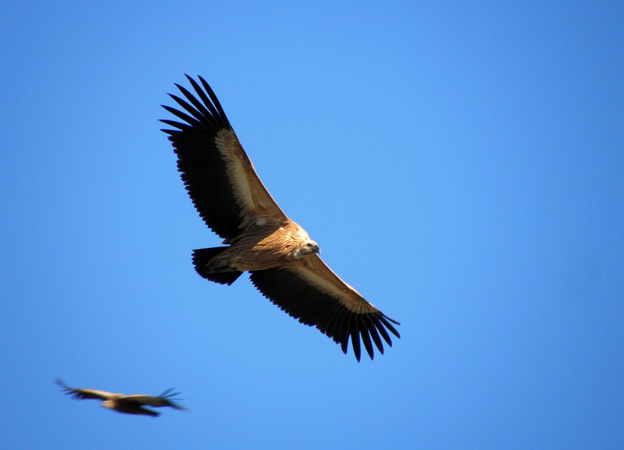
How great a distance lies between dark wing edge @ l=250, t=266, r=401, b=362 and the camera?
12.6 metres

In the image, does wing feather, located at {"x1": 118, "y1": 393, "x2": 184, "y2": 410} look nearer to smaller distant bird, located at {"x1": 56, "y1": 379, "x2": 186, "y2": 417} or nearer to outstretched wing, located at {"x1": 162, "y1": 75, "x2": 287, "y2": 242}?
smaller distant bird, located at {"x1": 56, "y1": 379, "x2": 186, "y2": 417}

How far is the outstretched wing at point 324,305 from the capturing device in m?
12.6

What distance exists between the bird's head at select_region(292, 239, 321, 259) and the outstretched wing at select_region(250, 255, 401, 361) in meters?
1.07

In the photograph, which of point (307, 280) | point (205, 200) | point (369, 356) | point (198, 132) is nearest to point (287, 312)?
point (307, 280)

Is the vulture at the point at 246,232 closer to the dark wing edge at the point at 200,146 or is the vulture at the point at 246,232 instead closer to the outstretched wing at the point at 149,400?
the dark wing edge at the point at 200,146

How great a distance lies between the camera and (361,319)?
1277 cm

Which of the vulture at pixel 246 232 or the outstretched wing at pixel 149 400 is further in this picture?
the vulture at pixel 246 232

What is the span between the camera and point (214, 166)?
37.1 feet

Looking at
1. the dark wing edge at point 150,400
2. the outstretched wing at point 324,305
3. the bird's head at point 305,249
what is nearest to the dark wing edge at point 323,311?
the outstretched wing at point 324,305

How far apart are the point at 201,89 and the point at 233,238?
2.66 metres

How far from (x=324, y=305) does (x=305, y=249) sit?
1.82 m

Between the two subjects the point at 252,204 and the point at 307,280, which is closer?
the point at 252,204

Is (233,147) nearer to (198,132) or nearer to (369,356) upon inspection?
(198,132)

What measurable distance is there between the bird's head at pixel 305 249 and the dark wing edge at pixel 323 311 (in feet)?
3.83
